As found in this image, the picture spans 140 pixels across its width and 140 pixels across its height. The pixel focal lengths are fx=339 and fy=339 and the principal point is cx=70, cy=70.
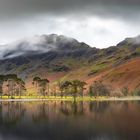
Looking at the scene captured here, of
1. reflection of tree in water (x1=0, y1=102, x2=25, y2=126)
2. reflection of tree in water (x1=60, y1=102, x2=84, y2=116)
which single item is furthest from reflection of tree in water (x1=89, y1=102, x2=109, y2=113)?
reflection of tree in water (x1=0, y1=102, x2=25, y2=126)

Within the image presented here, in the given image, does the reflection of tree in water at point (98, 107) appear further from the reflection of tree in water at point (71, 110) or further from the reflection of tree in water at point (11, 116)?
the reflection of tree in water at point (11, 116)

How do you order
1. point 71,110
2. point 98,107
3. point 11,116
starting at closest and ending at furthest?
1. point 11,116
2. point 71,110
3. point 98,107

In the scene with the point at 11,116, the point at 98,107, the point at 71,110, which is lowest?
the point at 11,116

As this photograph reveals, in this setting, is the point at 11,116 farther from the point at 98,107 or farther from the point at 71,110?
the point at 98,107


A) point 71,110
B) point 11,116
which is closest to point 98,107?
point 71,110

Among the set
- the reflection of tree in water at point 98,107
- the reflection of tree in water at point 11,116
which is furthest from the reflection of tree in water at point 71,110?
the reflection of tree in water at point 11,116

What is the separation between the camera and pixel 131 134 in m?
54.2

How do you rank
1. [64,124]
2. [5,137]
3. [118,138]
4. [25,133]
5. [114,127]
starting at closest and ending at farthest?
1. [118,138]
2. [5,137]
3. [25,133]
4. [114,127]
5. [64,124]

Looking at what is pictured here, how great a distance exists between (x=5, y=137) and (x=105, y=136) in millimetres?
15921

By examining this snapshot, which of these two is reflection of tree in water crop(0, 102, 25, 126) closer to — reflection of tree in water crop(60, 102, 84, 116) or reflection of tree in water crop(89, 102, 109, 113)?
reflection of tree in water crop(60, 102, 84, 116)

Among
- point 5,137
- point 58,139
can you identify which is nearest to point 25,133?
point 5,137

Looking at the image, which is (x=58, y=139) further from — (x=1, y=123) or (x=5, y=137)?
(x=1, y=123)

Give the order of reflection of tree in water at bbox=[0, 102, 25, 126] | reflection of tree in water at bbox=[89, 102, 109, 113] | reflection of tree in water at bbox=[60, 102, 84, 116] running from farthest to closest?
reflection of tree in water at bbox=[89, 102, 109, 113], reflection of tree in water at bbox=[60, 102, 84, 116], reflection of tree in water at bbox=[0, 102, 25, 126]

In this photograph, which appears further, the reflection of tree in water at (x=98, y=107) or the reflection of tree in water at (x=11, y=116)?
the reflection of tree in water at (x=98, y=107)
